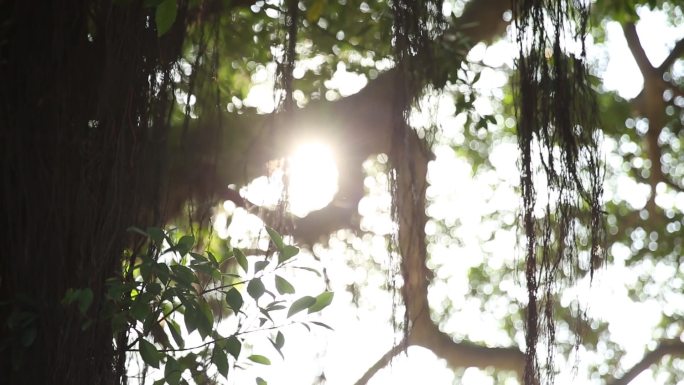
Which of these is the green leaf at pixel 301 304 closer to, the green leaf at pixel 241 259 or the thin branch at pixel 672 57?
the green leaf at pixel 241 259

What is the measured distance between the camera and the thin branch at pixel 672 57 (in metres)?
4.77

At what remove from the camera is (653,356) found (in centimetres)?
597

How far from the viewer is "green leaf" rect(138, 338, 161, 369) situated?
1358 mm

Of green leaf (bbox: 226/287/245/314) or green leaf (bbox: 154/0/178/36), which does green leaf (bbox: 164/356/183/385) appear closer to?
green leaf (bbox: 226/287/245/314)

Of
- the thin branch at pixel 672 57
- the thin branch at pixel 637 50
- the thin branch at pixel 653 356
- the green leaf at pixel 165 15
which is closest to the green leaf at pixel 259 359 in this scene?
the green leaf at pixel 165 15

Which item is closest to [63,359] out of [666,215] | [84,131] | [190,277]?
[190,277]

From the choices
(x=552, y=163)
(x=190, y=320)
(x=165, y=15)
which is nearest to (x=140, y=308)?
(x=190, y=320)

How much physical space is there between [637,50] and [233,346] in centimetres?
384

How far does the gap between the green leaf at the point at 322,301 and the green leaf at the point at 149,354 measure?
262 mm

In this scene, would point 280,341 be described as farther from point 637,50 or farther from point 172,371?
point 637,50

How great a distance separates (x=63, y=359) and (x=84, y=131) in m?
0.40

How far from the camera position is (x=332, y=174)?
428 cm

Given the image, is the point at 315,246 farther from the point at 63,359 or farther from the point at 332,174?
the point at 63,359

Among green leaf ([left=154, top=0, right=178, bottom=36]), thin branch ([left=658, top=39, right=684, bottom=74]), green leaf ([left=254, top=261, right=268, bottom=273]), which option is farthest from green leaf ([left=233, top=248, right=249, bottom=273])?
thin branch ([left=658, top=39, right=684, bottom=74])
